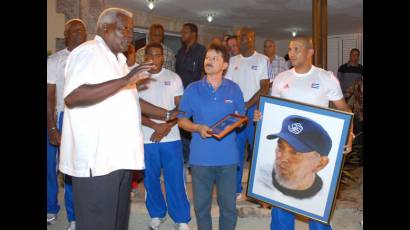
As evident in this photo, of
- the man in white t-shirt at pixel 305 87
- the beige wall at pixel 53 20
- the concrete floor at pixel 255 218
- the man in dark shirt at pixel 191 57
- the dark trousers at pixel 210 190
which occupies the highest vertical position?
the beige wall at pixel 53 20

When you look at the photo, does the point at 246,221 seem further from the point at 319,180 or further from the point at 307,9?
the point at 307,9

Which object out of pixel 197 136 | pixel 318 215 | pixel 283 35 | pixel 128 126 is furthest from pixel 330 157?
pixel 283 35

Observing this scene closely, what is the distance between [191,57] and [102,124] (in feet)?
11.5

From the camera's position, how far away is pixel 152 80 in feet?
13.1

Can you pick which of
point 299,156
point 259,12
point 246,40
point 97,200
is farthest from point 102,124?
point 259,12

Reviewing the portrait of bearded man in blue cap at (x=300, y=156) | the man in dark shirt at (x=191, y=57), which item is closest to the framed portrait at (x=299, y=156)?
the portrait of bearded man in blue cap at (x=300, y=156)

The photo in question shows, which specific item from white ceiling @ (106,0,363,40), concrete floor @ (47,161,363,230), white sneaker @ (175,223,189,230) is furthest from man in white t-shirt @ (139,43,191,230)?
white ceiling @ (106,0,363,40)

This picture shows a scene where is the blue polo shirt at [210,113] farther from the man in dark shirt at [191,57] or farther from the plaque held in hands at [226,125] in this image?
the man in dark shirt at [191,57]

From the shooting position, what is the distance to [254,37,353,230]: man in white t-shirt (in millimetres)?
3254

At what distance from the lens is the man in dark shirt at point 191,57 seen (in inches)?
225

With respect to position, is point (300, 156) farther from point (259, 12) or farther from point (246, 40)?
point (259, 12)

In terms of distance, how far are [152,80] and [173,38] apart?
970cm

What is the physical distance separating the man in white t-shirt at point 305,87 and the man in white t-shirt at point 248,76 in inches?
57.5

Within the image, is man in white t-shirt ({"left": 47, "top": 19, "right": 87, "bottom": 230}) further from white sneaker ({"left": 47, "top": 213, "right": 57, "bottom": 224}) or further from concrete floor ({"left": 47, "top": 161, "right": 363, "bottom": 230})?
concrete floor ({"left": 47, "top": 161, "right": 363, "bottom": 230})
